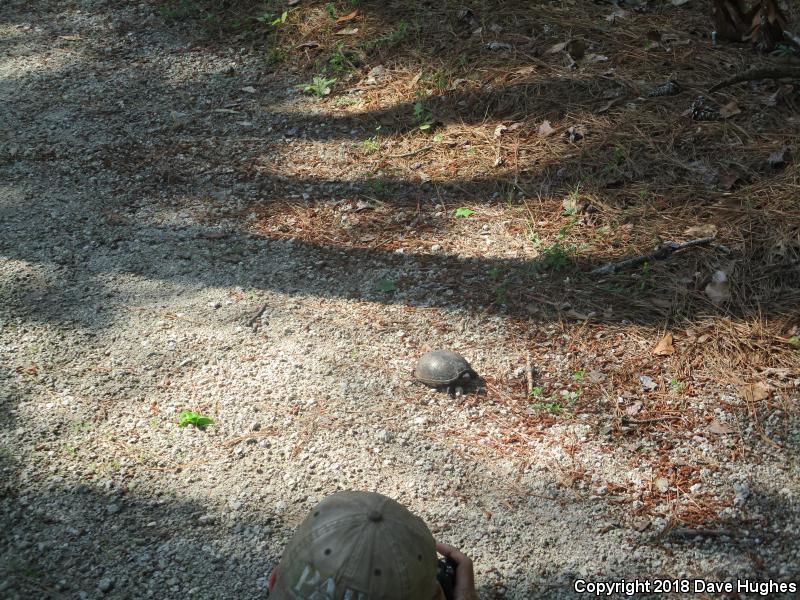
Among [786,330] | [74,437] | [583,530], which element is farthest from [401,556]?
[786,330]

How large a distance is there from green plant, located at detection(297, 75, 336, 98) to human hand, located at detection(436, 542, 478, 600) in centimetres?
433

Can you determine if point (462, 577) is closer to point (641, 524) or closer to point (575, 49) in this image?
point (641, 524)

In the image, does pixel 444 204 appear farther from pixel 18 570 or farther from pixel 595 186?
pixel 18 570

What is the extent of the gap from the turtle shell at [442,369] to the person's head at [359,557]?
4.78 feet

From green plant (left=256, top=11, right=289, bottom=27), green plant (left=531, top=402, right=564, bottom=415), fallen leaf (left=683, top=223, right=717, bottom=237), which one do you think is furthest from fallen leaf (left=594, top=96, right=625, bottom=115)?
green plant (left=256, top=11, right=289, bottom=27)

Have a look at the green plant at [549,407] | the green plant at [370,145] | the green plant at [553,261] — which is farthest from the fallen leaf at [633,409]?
the green plant at [370,145]

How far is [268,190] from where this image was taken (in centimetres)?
529

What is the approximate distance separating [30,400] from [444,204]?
2.79 m

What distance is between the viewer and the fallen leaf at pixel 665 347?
3941 millimetres

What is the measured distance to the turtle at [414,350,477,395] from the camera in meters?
3.78

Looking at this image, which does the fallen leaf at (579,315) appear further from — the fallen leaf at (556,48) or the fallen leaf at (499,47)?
the fallen leaf at (499,47)

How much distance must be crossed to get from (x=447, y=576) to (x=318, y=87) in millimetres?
4476

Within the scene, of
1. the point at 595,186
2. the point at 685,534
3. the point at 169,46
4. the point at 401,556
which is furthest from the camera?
the point at 169,46

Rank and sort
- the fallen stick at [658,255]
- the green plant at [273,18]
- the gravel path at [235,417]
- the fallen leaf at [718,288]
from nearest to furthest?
the gravel path at [235,417], the fallen leaf at [718,288], the fallen stick at [658,255], the green plant at [273,18]
